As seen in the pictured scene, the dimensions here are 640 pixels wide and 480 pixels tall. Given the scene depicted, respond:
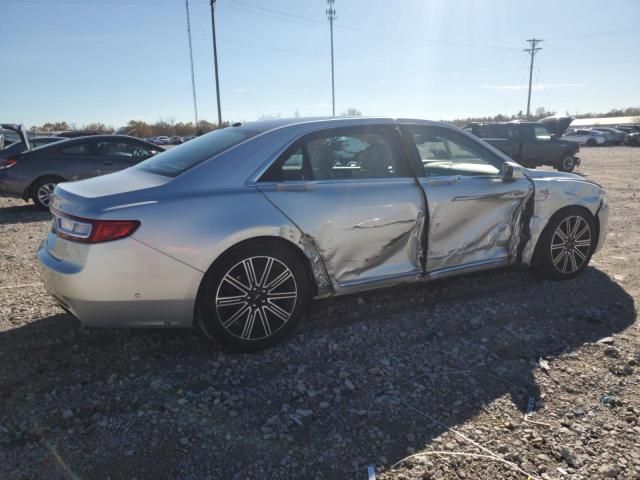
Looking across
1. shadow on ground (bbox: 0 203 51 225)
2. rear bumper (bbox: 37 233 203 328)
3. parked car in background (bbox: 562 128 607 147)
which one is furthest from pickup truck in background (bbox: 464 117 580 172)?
parked car in background (bbox: 562 128 607 147)

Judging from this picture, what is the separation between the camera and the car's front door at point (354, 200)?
132 inches

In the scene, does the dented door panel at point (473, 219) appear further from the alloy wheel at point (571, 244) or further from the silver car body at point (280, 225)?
the alloy wheel at point (571, 244)

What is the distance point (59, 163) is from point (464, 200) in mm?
8288

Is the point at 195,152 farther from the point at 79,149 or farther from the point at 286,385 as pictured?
the point at 79,149

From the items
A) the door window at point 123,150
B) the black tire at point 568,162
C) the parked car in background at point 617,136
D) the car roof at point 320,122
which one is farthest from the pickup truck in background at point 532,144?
the parked car in background at point 617,136

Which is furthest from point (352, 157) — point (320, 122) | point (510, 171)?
point (510, 171)

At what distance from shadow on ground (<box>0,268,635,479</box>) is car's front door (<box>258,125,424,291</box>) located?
20.5 inches

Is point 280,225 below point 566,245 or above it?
above

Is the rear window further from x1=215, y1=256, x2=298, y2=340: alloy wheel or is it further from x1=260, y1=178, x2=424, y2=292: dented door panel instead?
x1=215, y1=256, x2=298, y2=340: alloy wheel

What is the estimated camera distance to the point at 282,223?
10.6 feet

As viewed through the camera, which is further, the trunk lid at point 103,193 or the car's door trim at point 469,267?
the car's door trim at point 469,267

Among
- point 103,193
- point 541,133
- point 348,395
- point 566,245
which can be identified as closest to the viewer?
point 348,395

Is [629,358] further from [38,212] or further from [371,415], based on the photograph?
[38,212]

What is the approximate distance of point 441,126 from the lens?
4.09 metres
